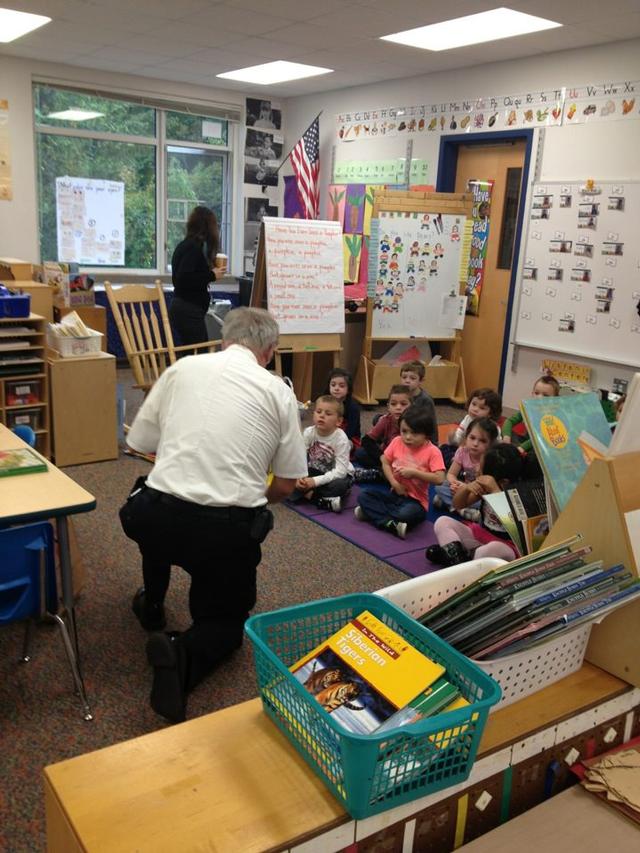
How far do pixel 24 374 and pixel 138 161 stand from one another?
417cm

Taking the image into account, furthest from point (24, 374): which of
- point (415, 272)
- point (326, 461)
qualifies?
point (415, 272)

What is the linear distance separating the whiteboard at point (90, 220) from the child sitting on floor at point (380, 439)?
4.24 m

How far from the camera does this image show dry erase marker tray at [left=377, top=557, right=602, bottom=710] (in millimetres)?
1285

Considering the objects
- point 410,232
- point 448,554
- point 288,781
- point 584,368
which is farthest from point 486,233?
point 288,781

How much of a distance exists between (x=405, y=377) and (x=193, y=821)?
3.97 meters

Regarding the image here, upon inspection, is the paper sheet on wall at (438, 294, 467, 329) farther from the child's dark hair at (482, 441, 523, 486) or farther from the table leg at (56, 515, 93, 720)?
the table leg at (56, 515, 93, 720)

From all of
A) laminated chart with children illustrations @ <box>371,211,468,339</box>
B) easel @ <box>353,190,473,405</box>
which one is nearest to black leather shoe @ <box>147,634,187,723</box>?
easel @ <box>353,190,473,405</box>

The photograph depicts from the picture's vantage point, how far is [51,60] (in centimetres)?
663

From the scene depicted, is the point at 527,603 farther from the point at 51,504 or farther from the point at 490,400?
the point at 490,400

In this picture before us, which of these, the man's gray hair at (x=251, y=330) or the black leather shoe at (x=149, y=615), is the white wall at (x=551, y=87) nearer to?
the man's gray hair at (x=251, y=330)

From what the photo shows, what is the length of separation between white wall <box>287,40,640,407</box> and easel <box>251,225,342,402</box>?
145 cm

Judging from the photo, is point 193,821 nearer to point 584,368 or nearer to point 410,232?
point 584,368

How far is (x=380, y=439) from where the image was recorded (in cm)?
446

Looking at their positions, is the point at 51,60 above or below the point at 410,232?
above
